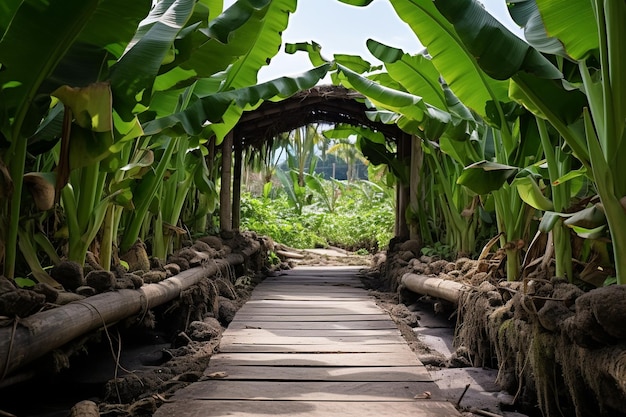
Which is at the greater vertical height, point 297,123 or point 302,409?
point 297,123

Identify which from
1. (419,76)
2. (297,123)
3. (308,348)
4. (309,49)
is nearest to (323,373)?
(308,348)

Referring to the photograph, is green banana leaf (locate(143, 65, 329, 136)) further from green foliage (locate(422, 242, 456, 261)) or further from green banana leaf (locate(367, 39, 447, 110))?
green foliage (locate(422, 242, 456, 261))

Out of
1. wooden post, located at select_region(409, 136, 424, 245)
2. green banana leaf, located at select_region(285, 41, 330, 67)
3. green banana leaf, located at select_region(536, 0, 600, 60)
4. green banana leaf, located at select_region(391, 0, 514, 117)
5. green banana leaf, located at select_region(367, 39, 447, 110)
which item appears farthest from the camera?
wooden post, located at select_region(409, 136, 424, 245)

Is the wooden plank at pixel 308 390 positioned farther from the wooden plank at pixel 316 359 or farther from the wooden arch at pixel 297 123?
the wooden arch at pixel 297 123

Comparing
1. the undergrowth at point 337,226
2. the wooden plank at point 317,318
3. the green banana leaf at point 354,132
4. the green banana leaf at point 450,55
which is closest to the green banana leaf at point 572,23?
the green banana leaf at point 450,55

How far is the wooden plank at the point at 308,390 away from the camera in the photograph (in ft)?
7.51

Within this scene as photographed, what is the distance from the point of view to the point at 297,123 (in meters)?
7.89

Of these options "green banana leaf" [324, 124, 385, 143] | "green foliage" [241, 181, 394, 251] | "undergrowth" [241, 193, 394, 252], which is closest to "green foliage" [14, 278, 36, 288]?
"green banana leaf" [324, 124, 385, 143]

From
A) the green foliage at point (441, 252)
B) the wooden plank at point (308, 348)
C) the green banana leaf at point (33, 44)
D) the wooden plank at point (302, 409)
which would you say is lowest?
the wooden plank at point (308, 348)

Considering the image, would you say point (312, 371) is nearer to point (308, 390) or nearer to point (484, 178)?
point (308, 390)

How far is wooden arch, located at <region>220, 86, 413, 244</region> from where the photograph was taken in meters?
6.96

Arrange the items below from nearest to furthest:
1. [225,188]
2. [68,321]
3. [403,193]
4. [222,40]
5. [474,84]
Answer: [68,321]
[222,40]
[474,84]
[225,188]
[403,193]

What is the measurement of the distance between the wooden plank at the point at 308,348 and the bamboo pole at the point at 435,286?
52 cm

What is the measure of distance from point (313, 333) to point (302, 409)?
148 centimetres
